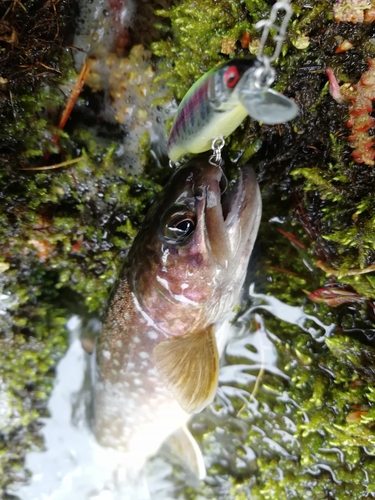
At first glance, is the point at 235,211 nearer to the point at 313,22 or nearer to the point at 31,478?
the point at 313,22

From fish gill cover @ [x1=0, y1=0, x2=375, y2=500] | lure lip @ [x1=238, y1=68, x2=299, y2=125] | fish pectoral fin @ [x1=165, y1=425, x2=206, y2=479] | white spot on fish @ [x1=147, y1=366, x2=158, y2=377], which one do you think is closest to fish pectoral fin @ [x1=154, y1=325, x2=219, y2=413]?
white spot on fish @ [x1=147, y1=366, x2=158, y2=377]

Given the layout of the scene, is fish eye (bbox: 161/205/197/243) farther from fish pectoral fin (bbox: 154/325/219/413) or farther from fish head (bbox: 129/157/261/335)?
fish pectoral fin (bbox: 154/325/219/413)

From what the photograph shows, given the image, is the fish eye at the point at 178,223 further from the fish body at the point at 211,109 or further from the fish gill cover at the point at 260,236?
the fish gill cover at the point at 260,236

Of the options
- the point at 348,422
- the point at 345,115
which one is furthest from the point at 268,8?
the point at 348,422

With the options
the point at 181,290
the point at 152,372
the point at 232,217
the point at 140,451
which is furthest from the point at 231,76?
the point at 140,451

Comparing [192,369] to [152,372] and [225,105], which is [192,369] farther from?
[225,105]

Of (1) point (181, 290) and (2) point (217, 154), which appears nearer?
(2) point (217, 154)
